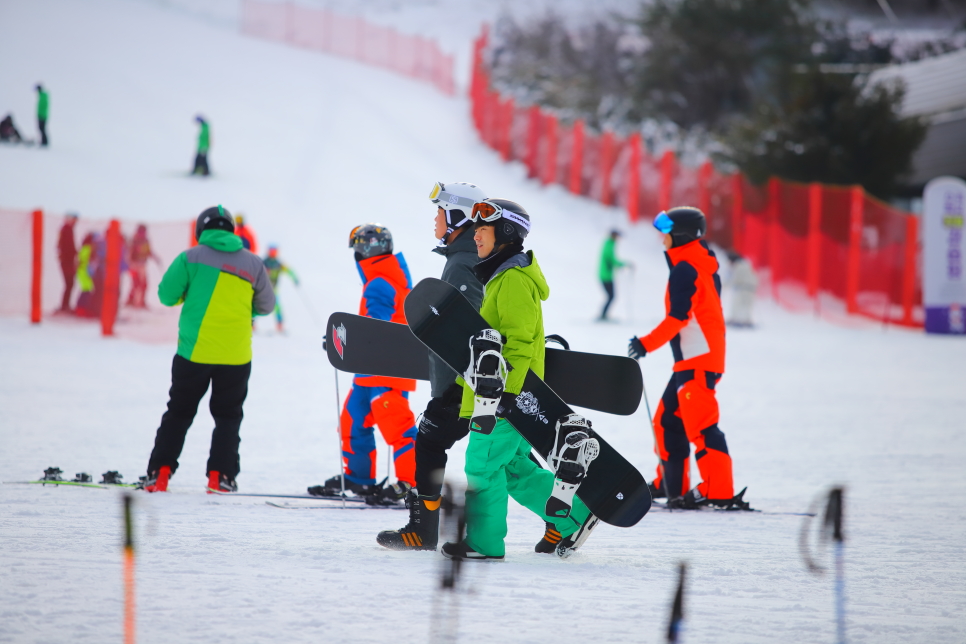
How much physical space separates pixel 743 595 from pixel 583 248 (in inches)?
731

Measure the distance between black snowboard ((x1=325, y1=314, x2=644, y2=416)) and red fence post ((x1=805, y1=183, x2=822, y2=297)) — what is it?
1555 centimetres

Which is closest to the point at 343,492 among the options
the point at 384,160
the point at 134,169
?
the point at 134,169

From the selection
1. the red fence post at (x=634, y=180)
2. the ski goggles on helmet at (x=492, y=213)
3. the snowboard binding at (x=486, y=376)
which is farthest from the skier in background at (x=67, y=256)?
the red fence post at (x=634, y=180)

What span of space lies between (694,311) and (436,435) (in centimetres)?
210

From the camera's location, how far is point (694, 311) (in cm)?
571

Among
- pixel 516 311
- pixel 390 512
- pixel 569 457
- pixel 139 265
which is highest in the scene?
pixel 139 265

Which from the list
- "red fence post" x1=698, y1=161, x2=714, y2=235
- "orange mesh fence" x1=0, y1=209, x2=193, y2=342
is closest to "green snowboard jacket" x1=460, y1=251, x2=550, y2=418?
"orange mesh fence" x1=0, y1=209, x2=193, y2=342

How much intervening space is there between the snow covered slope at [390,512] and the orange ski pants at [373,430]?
388mm

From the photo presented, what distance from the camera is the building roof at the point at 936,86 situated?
1038 inches

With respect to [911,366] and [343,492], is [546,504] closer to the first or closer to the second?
[343,492]

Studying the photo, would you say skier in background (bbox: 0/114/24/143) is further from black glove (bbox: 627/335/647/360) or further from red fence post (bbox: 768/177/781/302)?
black glove (bbox: 627/335/647/360)

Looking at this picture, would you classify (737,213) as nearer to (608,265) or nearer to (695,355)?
(608,265)

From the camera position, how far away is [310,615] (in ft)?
10.8

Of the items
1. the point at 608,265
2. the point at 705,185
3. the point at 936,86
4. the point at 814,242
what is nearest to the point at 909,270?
→ the point at 814,242
